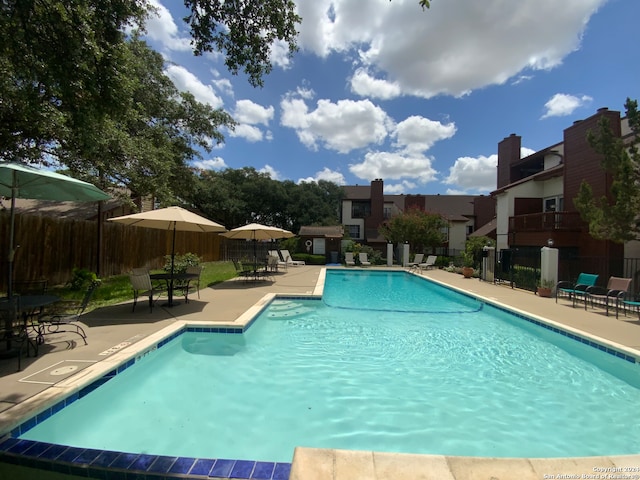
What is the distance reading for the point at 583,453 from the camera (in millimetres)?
3479

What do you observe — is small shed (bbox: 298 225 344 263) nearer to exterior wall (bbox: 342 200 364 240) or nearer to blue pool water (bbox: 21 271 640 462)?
exterior wall (bbox: 342 200 364 240)

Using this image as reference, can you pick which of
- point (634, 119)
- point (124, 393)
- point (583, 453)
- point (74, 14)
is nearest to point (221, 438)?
point (124, 393)

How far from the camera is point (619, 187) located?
29.5 ft

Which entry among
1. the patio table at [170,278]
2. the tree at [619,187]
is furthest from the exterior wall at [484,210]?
the patio table at [170,278]

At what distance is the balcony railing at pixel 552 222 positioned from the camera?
46.5 feet

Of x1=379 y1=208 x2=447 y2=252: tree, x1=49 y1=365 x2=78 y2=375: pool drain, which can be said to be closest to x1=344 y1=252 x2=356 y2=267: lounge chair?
x1=379 y1=208 x2=447 y2=252: tree

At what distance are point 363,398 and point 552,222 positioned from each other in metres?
14.4

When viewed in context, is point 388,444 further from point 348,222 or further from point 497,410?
point 348,222

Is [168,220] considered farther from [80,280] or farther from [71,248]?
[71,248]

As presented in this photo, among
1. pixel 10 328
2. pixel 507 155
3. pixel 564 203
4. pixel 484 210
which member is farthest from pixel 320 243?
pixel 10 328

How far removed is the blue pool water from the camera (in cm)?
353

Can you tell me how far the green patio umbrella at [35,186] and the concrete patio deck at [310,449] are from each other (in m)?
1.29

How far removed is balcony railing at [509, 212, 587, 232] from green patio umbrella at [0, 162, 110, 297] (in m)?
16.7

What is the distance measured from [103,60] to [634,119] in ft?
41.7
